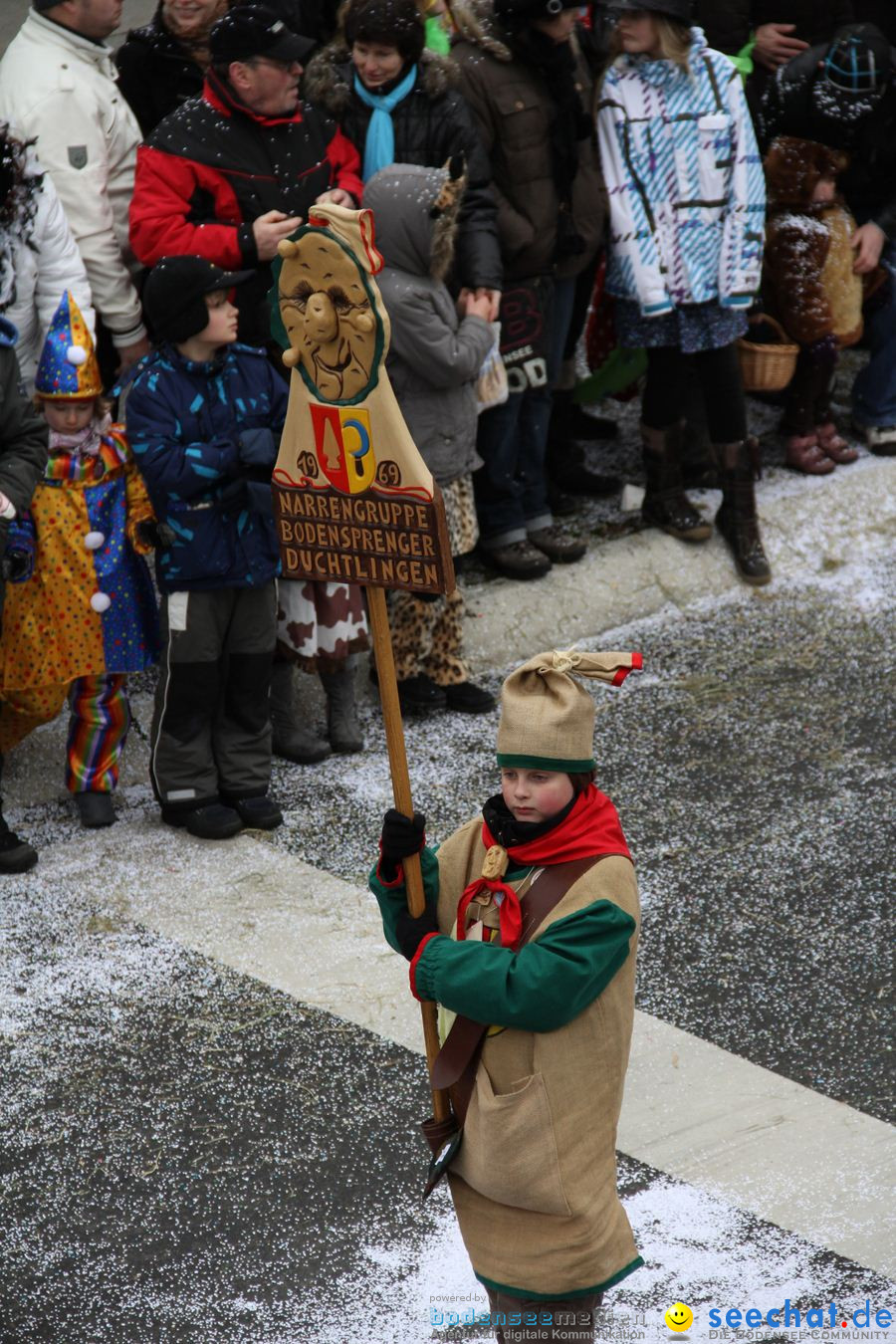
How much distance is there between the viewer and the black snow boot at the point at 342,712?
5883mm

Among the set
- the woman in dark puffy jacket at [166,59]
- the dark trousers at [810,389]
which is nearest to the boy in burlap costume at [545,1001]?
the woman in dark puffy jacket at [166,59]

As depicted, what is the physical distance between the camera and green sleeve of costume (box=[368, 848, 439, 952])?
10.0 ft

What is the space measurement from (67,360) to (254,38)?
1.21 m

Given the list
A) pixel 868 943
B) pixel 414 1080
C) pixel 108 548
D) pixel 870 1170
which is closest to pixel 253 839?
pixel 108 548

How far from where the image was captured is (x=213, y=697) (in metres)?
5.39

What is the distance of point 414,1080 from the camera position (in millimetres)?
4234

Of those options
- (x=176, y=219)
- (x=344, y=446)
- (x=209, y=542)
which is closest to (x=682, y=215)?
(x=176, y=219)

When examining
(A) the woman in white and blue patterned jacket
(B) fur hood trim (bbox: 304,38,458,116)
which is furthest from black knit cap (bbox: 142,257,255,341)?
(A) the woman in white and blue patterned jacket

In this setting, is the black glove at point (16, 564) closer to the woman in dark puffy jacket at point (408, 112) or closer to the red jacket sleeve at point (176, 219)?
the red jacket sleeve at point (176, 219)

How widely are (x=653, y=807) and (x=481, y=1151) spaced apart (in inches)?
109

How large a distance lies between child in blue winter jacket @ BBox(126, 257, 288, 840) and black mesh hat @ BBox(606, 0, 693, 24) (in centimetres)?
229

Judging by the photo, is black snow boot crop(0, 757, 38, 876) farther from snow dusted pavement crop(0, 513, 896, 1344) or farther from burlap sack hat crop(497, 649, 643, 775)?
burlap sack hat crop(497, 649, 643, 775)

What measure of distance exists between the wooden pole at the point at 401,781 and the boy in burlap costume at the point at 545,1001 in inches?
2.1

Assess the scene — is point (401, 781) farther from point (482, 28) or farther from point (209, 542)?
point (482, 28)
